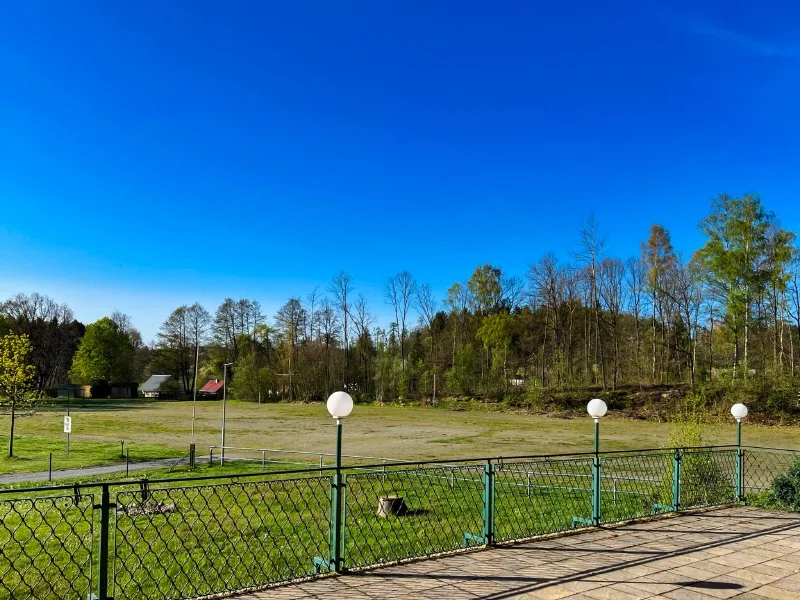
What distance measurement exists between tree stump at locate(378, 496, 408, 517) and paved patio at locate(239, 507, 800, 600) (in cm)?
402

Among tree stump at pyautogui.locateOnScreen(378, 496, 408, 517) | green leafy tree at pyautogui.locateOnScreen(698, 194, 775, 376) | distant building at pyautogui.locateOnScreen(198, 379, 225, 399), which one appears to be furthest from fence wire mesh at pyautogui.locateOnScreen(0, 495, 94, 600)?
distant building at pyautogui.locateOnScreen(198, 379, 225, 399)

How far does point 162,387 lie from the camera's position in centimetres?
5994

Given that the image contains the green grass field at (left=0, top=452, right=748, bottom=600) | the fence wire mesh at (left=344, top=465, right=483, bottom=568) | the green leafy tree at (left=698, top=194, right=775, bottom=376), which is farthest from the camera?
the green leafy tree at (left=698, top=194, right=775, bottom=376)

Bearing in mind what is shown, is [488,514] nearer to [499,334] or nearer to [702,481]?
[702,481]

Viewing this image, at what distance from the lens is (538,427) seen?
28.9 metres

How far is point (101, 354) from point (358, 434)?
132 feet

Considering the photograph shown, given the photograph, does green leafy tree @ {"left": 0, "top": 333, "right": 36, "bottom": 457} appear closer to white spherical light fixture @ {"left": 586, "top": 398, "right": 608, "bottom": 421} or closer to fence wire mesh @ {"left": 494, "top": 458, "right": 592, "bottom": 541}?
fence wire mesh @ {"left": 494, "top": 458, "right": 592, "bottom": 541}

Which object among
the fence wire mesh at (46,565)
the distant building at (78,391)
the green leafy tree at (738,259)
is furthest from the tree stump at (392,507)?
the distant building at (78,391)

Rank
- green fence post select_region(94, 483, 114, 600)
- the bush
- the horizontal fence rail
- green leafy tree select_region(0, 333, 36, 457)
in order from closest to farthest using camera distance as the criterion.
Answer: green fence post select_region(94, 483, 114, 600) < the horizontal fence rail < the bush < green leafy tree select_region(0, 333, 36, 457)

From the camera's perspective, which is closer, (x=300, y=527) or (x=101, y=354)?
(x=300, y=527)

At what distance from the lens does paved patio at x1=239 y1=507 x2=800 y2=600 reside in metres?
4.09

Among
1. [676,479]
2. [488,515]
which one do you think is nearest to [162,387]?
[676,479]

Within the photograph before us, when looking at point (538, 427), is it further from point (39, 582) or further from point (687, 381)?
point (39, 582)

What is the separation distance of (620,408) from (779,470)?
19.9m
